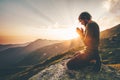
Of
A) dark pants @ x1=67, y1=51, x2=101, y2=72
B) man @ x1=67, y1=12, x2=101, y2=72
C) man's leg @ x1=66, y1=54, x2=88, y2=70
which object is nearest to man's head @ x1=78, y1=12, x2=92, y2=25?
man @ x1=67, y1=12, x2=101, y2=72

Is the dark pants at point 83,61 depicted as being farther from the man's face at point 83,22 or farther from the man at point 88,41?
the man's face at point 83,22

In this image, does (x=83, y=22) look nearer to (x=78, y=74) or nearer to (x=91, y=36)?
(x=91, y=36)

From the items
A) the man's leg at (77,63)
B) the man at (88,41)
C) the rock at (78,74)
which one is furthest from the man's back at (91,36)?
the rock at (78,74)

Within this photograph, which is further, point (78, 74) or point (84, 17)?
point (78, 74)

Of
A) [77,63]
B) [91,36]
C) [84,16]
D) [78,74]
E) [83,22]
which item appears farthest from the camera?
[78,74]

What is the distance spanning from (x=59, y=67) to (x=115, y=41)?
165 m

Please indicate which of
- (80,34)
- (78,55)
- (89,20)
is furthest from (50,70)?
(89,20)

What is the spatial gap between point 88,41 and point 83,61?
200cm

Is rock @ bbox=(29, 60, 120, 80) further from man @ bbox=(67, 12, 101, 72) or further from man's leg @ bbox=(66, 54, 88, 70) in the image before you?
man @ bbox=(67, 12, 101, 72)

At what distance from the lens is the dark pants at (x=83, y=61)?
1459 cm

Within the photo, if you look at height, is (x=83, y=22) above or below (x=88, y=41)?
above

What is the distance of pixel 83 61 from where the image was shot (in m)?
15.2

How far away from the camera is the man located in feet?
45.8

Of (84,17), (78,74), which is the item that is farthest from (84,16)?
(78,74)
